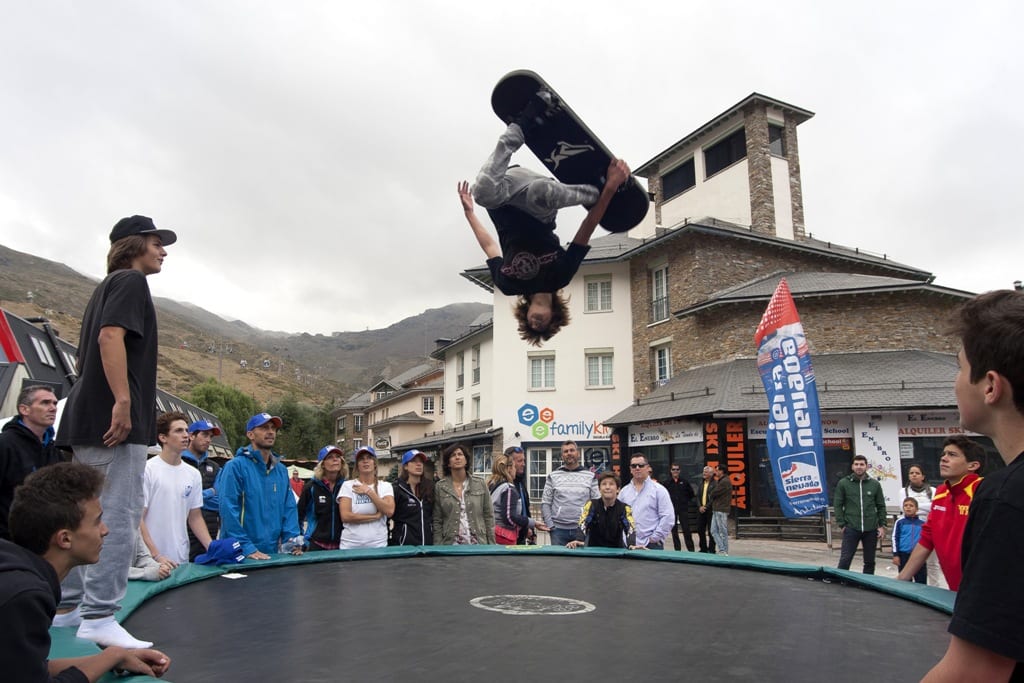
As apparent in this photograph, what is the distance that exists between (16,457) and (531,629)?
7.72 feet

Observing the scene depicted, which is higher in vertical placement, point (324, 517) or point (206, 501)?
point (206, 501)

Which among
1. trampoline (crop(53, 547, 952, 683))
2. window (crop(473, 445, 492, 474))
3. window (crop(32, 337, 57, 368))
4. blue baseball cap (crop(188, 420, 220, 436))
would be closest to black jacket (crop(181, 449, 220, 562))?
blue baseball cap (crop(188, 420, 220, 436))

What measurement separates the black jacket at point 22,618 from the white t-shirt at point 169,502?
2.86m

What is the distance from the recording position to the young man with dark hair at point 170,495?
4.27m

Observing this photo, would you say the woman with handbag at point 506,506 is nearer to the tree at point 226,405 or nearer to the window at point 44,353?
the window at point 44,353

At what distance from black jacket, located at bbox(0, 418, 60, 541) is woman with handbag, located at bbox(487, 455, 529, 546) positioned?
4111 mm

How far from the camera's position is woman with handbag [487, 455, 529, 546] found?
6.75m

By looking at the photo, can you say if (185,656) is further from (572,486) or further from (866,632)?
(572,486)

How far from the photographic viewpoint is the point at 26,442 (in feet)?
10.4

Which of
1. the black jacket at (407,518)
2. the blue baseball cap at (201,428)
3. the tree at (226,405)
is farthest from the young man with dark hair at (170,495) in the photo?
the tree at (226,405)

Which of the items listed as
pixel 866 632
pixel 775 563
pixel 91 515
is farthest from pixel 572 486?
pixel 91 515

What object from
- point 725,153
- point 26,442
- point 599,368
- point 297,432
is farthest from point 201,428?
point 297,432

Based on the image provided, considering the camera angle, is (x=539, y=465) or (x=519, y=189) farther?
(x=539, y=465)

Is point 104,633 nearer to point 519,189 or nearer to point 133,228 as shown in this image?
point 133,228
